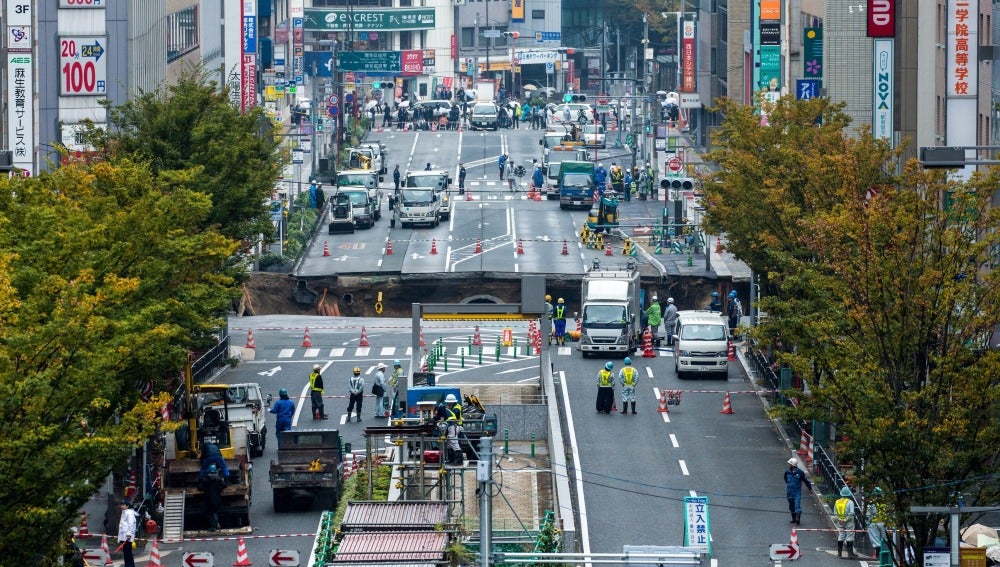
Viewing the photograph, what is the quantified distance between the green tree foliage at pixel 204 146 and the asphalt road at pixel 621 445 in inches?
216

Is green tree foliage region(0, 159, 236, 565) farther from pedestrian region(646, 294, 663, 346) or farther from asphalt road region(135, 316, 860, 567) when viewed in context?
pedestrian region(646, 294, 663, 346)

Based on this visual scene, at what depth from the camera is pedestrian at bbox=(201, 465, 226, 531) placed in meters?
Answer: 37.3

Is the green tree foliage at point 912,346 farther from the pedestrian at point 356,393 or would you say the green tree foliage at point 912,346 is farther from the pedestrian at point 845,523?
the pedestrian at point 356,393

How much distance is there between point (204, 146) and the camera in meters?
51.9

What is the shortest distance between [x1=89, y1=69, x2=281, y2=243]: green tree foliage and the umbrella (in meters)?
22.7

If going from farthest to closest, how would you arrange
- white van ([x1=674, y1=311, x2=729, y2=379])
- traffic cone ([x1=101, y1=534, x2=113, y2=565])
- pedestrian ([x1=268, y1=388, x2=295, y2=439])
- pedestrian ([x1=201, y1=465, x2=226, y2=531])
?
white van ([x1=674, y1=311, x2=729, y2=379]) < pedestrian ([x1=268, y1=388, x2=295, y2=439]) < pedestrian ([x1=201, y1=465, x2=226, y2=531]) < traffic cone ([x1=101, y1=534, x2=113, y2=565])

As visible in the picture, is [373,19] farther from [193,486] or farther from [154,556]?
[154,556]

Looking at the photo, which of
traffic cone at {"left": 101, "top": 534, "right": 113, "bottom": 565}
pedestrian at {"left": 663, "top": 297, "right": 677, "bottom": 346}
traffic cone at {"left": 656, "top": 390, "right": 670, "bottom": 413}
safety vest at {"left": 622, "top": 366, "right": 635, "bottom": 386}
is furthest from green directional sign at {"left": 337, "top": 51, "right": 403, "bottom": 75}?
traffic cone at {"left": 101, "top": 534, "right": 113, "bottom": 565}

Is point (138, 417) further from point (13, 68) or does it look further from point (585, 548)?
point (13, 68)

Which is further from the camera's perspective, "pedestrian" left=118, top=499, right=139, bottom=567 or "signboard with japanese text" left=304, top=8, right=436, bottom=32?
"signboard with japanese text" left=304, top=8, right=436, bottom=32

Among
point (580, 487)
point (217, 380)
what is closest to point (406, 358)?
point (217, 380)

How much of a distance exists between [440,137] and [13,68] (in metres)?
70.1

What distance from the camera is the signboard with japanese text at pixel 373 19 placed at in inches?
5630

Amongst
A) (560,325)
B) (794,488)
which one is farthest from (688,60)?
(794,488)
